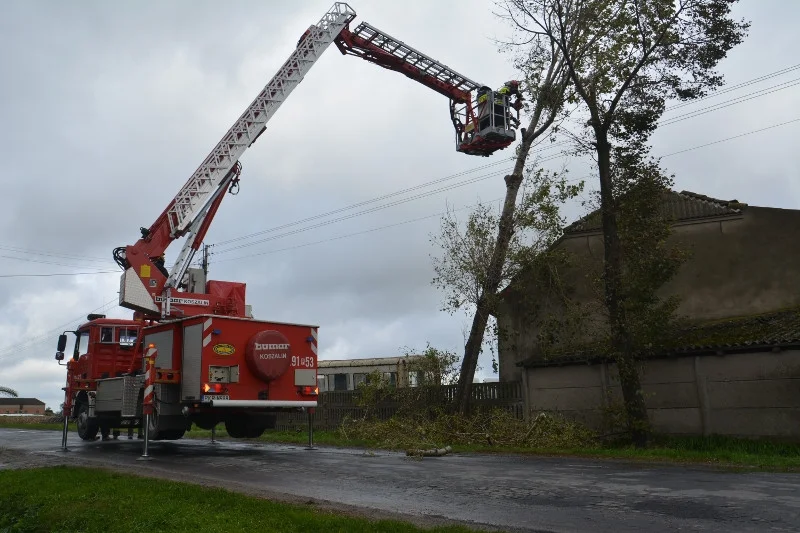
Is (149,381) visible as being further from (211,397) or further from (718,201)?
(718,201)

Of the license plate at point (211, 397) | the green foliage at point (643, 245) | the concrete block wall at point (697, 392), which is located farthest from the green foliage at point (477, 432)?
the license plate at point (211, 397)

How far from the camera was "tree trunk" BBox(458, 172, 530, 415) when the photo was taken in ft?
66.9

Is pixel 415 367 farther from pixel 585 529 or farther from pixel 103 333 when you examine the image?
pixel 585 529

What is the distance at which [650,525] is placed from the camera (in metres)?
6.29

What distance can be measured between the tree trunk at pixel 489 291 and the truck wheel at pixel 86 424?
1061 cm

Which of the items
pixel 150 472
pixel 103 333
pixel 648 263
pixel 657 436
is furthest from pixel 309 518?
pixel 103 333

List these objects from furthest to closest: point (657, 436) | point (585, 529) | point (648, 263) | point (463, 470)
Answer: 1. point (657, 436)
2. point (648, 263)
3. point (463, 470)
4. point (585, 529)

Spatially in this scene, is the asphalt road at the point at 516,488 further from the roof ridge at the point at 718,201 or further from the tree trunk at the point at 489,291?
the roof ridge at the point at 718,201

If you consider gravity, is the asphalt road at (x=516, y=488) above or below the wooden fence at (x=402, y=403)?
below

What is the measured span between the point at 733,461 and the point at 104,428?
55.4 feet

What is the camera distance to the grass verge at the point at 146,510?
6.50m

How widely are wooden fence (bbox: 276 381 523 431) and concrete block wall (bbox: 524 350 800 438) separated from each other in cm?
62

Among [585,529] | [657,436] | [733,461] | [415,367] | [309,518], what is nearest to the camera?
[585,529]

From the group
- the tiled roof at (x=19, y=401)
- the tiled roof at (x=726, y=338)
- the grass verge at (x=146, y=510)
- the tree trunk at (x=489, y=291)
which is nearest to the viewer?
the grass verge at (x=146, y=510)
